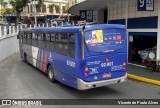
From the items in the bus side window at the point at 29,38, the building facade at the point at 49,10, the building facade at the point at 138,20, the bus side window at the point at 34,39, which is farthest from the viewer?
the building facade at the point at 49,10

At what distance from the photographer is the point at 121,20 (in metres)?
19.4

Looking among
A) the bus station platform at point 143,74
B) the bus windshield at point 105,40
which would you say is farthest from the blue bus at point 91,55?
the bus station platform at point 143,74

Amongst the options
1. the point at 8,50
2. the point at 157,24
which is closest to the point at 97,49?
the point at 157,24

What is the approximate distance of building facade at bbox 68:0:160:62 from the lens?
49.4 feet

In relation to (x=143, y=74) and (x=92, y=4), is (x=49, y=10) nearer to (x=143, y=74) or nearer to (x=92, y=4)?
(x=92, y=4)

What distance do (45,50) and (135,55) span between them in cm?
738

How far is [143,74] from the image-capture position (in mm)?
13805

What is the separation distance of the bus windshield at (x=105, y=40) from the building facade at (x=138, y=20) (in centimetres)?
501

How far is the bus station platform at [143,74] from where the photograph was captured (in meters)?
12.4

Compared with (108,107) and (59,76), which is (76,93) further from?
(108,107)

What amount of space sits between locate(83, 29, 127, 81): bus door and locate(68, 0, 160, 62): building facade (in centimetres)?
515

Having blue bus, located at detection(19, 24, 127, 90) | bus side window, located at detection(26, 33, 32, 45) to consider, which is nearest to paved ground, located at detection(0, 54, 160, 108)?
blue bus, located at detection(19, 24, 127, 90)

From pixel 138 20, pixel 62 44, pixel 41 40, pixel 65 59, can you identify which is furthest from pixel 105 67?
pixel 138 20

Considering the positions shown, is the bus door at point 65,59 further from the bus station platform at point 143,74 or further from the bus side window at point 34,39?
the bus side window at point 34,39
